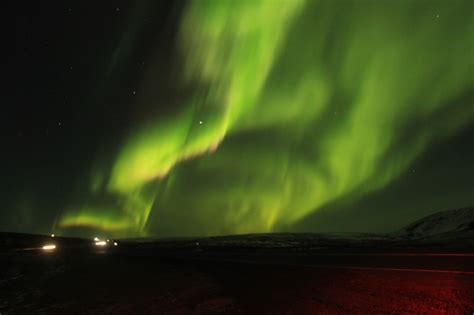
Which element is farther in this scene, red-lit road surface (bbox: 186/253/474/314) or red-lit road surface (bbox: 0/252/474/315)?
red-lit road surface (bbox: 0/252/474/315)

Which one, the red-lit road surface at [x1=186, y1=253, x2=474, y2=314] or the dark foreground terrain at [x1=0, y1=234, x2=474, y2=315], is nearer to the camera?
the red-lit road surface at [x1=186, y1=253, x2=474, y2=314]

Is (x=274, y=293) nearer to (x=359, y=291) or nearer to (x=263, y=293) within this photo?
(x=263, y=293)

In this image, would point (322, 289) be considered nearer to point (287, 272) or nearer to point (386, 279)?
point (386, 279)

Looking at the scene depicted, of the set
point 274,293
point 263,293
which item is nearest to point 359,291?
point 274,293

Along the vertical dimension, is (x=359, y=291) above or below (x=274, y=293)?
below

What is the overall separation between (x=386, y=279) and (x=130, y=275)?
16209 mm

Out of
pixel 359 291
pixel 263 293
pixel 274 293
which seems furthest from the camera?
pixel 263 293

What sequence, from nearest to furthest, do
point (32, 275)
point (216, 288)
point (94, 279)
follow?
1. point (216, 288)
2. point (94, 279)
3. point (32, 275)

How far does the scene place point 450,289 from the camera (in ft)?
42.8

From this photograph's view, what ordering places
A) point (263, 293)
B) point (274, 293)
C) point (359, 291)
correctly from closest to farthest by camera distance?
point (359, 291) → point (274, 293) → point (263, 293)

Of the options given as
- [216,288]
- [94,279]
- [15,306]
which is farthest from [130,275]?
[216,288]

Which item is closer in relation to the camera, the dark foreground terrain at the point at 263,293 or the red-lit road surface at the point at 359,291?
the red-lit road surface at the point at 359,291

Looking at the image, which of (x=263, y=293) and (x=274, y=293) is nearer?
(x=274, y=293)

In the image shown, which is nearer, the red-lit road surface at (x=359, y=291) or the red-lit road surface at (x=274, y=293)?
the red-lit road surface at (x=359, y=291)
